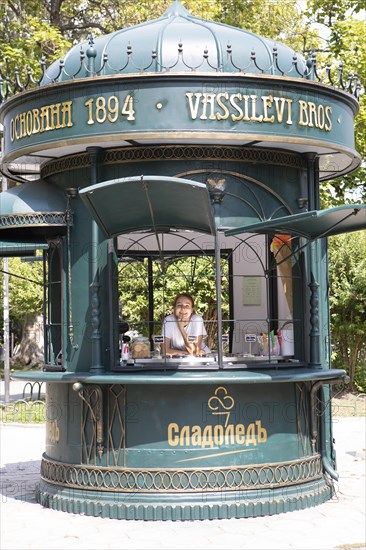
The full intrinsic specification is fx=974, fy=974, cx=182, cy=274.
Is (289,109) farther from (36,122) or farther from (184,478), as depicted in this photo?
(184,478)

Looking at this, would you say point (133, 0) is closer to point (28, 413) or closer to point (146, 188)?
point (28, 413)

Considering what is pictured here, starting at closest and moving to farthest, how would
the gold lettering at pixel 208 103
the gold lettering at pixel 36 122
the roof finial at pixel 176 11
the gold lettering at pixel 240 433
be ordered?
the gold lettering at pixel 208 103
the gold lettering at pixel 240 433
the gold lettering at pixel 36 122
the roof finial at pixel 176 11

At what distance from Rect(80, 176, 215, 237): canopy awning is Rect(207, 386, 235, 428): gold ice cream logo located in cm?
165

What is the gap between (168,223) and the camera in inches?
400

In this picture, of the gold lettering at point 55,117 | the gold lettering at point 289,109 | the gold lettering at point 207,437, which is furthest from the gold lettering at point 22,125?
the gold lettering at point 207,437

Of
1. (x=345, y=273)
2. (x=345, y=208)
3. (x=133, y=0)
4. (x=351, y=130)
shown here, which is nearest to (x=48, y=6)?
(x=133, y=0)

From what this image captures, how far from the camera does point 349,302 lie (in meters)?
25.1

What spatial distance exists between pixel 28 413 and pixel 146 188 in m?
12.6

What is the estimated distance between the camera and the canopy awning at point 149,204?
9.17 meters

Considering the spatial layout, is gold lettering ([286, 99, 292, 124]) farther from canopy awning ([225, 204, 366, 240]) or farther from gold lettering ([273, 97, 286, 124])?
canopy awning ([225, 204, 366, 240])

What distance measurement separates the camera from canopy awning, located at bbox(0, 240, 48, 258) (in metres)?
11.1

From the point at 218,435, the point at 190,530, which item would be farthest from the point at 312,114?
the point at 190,530

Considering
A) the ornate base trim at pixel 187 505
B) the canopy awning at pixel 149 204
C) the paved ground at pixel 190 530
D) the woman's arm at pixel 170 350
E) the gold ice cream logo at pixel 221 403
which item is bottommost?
the paved ground at pixel 190 530

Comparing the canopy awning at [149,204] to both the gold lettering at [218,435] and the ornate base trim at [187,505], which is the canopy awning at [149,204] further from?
the ornate base trim at [187,505]
